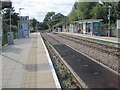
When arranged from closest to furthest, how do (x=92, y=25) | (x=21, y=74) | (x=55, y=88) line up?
(x=55, y=88)
(x=21, y=74)
(x=92, y=25)

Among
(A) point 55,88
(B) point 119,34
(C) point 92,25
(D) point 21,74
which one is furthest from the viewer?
(C) point 92,25

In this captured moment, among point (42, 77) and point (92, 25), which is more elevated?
point (92, 25)

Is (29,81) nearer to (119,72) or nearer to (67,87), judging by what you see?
(67,87)

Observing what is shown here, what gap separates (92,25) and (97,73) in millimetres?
32301

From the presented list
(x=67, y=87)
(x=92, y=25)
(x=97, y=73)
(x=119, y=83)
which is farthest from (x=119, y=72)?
(x=92, y=25)

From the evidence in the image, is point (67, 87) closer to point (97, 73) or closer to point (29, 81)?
point (29, 81)

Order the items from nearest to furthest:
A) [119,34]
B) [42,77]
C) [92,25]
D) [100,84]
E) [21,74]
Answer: [100,84] → [42,77] → [21,74] → [119,34] → [92,25]

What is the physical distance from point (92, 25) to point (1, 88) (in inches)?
1376

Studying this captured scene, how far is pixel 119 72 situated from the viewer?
871 cm

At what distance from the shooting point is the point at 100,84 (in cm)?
692

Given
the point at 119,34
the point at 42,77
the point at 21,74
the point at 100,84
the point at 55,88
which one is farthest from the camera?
the point at 119,34

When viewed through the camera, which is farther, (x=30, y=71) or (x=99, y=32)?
(x=99, y=32)

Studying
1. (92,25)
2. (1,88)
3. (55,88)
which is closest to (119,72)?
(55,88)

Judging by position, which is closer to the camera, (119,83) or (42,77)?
(119,83)
